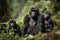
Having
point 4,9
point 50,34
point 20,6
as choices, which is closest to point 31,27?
point 50,34

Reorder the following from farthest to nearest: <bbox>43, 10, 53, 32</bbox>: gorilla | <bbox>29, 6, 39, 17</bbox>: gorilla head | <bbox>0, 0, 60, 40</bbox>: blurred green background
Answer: <bbox>0, 0, 60, 40</bbox>: blurred green background
<bbox>43, 10, 53, 32</bbox>: gorilla
<bbox>29, 6, 39, 17</bbox>: gorilla head

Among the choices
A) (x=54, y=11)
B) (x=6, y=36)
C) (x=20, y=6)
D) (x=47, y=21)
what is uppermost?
(x=20, y=6)

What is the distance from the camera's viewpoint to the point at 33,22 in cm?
1272

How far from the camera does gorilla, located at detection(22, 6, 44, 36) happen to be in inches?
487

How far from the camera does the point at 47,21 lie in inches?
563

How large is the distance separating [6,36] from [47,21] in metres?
Result: 4.08

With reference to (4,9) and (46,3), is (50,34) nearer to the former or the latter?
(4,9)

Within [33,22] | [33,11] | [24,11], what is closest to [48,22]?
[33,22]

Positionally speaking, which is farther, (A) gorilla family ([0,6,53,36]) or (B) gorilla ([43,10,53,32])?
(B) gorilla ([43,10,53,32])

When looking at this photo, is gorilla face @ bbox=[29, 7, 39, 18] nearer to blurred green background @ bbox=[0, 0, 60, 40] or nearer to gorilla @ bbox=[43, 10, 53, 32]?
gorilla @ bbox=[43, 10, 53, 32]

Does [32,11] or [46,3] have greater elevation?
[46,3]

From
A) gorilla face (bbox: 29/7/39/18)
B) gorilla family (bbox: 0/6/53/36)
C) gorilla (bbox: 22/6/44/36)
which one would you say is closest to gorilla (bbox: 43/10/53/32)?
gorilla family (bbox: 0/6/53/36)

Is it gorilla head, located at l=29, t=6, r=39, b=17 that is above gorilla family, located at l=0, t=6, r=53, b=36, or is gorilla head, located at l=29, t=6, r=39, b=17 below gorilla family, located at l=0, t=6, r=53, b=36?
above

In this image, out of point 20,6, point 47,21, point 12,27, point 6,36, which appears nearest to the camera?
point 6,36
